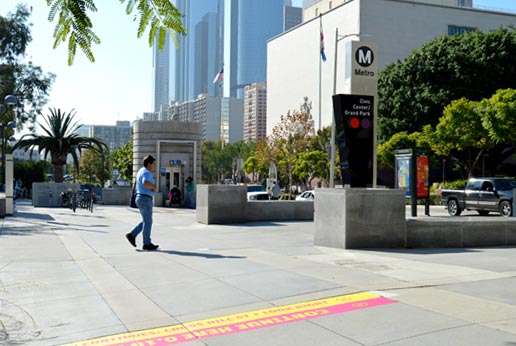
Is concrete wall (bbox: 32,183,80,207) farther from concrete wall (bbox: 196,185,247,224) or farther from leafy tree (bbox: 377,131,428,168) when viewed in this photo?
leafy tree (bbox: 377,131,428,168)

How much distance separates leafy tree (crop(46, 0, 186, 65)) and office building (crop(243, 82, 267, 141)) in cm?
16524

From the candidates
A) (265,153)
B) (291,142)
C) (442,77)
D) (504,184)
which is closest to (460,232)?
(504,184)

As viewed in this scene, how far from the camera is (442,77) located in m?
47.4

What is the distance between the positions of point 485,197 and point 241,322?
2101cm

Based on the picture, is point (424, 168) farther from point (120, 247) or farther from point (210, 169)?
point (210, 169)

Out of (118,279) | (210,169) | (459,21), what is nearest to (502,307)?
(118,279)

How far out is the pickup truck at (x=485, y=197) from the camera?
2362 centimetres

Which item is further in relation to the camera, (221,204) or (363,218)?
(221,204)

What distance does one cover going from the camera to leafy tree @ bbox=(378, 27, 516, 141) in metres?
44.5

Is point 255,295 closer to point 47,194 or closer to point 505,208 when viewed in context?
point 505,208

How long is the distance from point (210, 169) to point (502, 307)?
10888cm

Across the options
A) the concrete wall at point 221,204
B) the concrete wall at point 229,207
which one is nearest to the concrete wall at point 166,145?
the concrete wall at point 229,207

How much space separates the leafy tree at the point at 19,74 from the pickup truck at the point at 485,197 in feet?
74.6

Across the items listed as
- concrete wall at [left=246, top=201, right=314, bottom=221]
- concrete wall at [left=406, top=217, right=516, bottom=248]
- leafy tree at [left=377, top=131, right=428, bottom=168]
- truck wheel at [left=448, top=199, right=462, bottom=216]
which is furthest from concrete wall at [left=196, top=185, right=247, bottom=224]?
leafy tree at [left=377, top=131, right=428, bottom=168]
